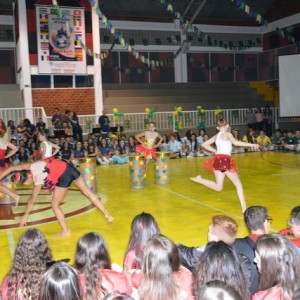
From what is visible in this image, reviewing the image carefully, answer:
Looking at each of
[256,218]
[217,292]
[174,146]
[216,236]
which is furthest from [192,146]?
[217,292]

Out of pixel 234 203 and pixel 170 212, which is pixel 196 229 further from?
pixel 234 203

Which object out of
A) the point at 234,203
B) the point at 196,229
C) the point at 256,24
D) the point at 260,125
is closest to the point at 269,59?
the point at 256,24

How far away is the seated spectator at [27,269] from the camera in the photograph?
3.05 metres

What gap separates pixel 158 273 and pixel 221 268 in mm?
417

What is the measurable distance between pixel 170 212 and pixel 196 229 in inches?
50.3

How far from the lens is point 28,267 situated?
3.19 meters

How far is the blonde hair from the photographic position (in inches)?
148

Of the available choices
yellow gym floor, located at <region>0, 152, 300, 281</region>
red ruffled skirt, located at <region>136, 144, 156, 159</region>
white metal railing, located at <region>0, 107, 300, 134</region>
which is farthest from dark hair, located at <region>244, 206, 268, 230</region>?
white metal railing, located at <region>0, 107, 300, 134</region>

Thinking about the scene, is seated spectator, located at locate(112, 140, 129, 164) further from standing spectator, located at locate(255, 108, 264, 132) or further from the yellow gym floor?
standing spectator, located at locate(255, 108, 264, 132)

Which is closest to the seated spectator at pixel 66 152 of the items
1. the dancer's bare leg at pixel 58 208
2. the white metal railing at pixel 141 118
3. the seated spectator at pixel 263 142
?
the white metal railing at pixel 141 118

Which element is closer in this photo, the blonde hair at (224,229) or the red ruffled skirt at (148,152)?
the blonde hair at (224,229)

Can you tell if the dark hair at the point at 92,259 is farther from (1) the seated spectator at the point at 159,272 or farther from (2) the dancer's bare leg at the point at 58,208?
(2) the dancer's bare leg at the point at 58,208

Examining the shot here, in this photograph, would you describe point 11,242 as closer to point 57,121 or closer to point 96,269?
point 96,269

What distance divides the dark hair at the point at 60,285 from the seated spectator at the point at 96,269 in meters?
0.56
